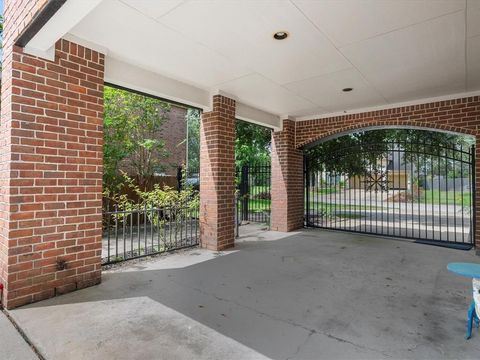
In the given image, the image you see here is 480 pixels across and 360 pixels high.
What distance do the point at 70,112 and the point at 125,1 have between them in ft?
4.48

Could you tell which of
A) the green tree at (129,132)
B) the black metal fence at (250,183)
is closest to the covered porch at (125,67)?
the green tree at (129,132)

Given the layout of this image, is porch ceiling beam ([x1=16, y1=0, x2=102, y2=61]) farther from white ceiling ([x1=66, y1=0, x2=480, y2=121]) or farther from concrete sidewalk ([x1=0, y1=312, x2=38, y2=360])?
concrete sidewalk ([x1=0, y1=312, x2=38, y2=360])

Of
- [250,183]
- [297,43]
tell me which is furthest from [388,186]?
[297,43]

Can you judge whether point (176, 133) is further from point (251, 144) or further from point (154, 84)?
point (154, 84)

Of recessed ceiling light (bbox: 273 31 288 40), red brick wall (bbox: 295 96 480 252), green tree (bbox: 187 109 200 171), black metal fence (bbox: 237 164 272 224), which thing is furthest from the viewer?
green tree (bbox: 187 109 200 171)

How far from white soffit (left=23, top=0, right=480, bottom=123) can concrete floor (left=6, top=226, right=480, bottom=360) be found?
104 inches

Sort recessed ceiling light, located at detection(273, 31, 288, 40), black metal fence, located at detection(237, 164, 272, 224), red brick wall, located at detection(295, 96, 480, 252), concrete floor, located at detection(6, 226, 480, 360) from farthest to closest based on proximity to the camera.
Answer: black metal fence, located at detection(237, 164, 272, 224) → red brick wall, located at detection(295, 96, 480, 252) → recessed ceiling light, located at detection(273, 31, 288, 40) → concrete floor, located at detection(6, 226, 480, 360)

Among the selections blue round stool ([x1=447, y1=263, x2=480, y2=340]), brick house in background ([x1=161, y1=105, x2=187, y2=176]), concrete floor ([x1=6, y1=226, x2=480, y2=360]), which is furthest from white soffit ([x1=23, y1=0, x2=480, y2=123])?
brick house in background ([x1=161, y1=105, x2=187, y2=176])

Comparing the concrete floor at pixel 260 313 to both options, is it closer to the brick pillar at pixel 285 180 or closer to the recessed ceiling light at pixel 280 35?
the brick pillar at pixel 285 180

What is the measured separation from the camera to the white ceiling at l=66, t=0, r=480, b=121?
9.14 ft

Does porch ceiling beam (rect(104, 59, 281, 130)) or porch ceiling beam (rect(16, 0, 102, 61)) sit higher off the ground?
porch ceiling beam (rect(104, 59, 281, 130))

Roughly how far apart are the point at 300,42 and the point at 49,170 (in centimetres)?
321

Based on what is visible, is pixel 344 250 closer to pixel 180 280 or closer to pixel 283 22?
pixel 180 280

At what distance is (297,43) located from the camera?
3441mm
